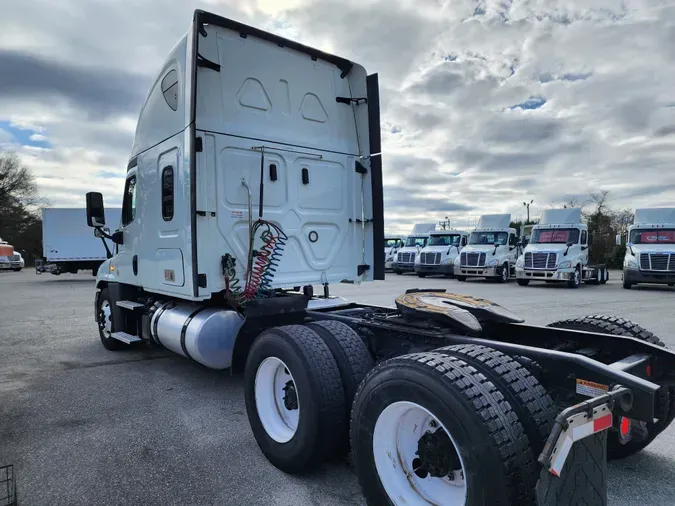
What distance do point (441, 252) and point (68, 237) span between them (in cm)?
1837

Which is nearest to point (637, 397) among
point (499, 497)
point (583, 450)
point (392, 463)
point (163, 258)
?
point (583, 450)

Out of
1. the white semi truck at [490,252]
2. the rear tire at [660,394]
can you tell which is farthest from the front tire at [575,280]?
the rear tire at [660,394]

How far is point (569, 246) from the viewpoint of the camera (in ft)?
58.9

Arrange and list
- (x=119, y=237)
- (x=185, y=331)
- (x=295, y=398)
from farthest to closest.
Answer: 1. (x=119, y=237)
2. (x=185, y=331)
3. (x=295, y=398)

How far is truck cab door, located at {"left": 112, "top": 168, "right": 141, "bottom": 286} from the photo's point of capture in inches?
231

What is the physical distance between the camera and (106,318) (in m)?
6.96

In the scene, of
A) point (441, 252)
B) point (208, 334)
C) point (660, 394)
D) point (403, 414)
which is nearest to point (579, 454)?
point (403, 414)

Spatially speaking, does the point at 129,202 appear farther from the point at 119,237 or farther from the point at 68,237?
the point at 68,237

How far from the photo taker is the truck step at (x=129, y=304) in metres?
6.02

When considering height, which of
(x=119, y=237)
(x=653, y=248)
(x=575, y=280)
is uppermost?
(x=119, y=237)

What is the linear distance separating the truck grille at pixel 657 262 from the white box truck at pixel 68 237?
874 inches

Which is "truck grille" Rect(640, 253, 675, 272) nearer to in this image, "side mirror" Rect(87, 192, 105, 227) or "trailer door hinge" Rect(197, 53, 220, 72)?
"trailer door hinge" Rect(197, 53, 220, 72)

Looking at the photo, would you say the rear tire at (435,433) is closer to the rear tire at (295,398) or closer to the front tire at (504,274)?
the rear tire at (295,398)

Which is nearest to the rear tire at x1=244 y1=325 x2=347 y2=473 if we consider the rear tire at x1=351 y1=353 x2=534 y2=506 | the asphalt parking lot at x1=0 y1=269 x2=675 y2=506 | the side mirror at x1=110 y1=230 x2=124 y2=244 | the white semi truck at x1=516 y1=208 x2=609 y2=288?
the asphalt parking lot at x1=0 y1=269 x2=675 y2=506
